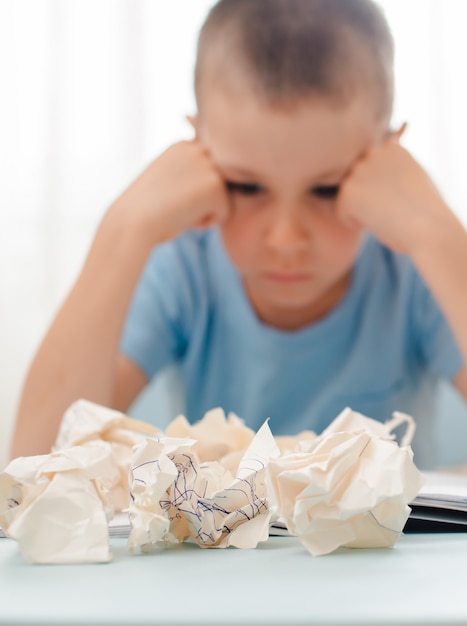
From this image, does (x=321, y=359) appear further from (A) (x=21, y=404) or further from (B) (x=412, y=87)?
(B) (x=412, y=87)

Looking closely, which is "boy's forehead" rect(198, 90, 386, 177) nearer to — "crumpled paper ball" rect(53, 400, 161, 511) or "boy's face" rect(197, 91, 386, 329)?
"boy's face" rect(197, 91, 386, 329)

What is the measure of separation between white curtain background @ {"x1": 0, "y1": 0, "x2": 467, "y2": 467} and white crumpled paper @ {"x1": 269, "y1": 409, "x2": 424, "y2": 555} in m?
1.37

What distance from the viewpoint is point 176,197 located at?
98 centimetres

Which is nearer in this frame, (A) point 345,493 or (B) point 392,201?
(A) point 345,493

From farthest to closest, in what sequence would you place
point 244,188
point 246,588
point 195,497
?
point 244,188 → point 195,497 → point 246,588

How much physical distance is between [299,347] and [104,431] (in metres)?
0.64

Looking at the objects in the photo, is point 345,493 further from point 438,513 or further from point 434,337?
point 434,337

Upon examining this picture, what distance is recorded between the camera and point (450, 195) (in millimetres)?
1705

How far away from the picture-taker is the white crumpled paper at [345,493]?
0.39 m

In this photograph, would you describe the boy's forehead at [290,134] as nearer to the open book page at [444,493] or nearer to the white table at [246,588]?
the open book page at [444,493]

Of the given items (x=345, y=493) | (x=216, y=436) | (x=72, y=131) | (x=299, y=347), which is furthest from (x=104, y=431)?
(x=72, y=131)

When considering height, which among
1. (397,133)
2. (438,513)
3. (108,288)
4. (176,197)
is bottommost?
(438,513)

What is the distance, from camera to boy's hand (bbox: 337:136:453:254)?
92 centimetres

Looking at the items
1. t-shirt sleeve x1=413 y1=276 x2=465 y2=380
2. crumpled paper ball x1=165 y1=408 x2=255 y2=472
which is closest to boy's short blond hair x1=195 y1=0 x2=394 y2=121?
t-shirt sleeve x1=413 y1=276 x2=465 y2=380
